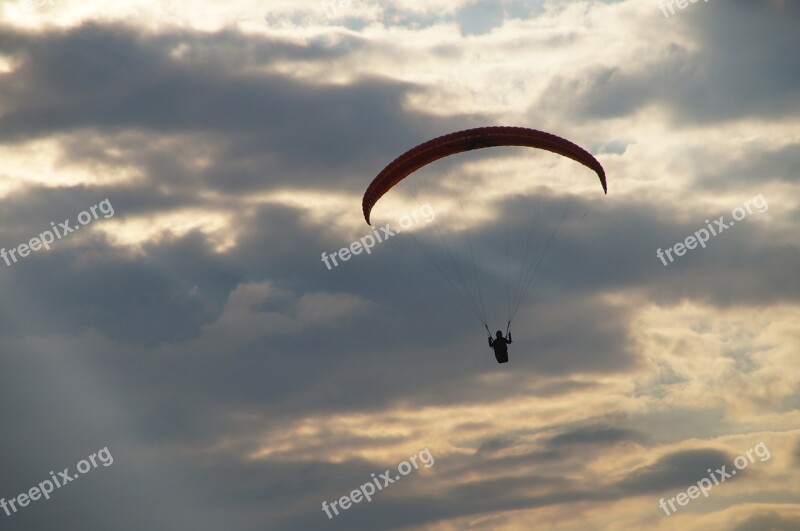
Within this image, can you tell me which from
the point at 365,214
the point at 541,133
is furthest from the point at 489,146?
the point at 365,214

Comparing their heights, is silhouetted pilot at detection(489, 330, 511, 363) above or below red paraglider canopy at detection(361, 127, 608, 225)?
below

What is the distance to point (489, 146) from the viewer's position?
56.0 m

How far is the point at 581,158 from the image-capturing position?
189ft

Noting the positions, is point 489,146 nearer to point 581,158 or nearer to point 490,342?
point 581,158

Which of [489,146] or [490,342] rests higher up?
[489,146]

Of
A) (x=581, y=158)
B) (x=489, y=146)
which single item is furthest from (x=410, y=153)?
(x=581, y=158)

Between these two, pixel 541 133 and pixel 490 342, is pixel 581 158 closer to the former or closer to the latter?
pixel 541 133

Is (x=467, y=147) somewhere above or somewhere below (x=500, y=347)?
above

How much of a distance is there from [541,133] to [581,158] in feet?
9.44

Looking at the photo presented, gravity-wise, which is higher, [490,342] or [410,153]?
[410,153]

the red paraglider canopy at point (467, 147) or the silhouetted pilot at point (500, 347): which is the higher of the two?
the red paraglider canopy at point (467, 147)

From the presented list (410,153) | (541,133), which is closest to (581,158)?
(541,133)

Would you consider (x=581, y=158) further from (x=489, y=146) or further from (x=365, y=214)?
(x=365, y=214)

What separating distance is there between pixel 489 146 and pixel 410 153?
161 inches
